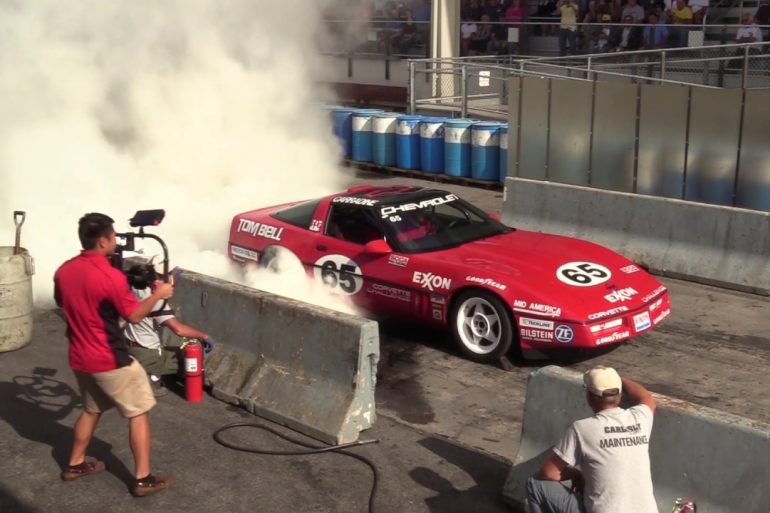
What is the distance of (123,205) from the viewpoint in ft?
38.4

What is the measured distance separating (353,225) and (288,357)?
7.17 ft

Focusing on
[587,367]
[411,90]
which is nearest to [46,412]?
[587,367]

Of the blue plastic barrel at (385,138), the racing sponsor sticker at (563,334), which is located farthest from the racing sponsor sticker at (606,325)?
the blue plastic barrel at (385,138)

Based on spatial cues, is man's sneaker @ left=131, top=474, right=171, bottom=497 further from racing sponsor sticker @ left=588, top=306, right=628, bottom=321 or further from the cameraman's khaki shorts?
racing sponsor sticker @ left=588, top=306, right=628, bottom=321

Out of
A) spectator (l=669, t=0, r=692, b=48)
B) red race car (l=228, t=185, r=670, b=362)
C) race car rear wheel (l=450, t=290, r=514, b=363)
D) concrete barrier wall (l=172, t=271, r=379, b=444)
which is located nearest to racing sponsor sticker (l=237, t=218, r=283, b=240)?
red race car (l=228, t=185, r=670, b=362)

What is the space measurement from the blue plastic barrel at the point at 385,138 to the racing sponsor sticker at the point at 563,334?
9842mm

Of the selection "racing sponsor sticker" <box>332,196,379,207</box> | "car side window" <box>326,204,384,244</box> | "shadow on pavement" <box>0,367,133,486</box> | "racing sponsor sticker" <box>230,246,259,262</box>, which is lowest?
"shadow on pavement" <box>0,367,133,486</box>

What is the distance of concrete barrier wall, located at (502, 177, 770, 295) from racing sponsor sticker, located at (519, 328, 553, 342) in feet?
11.6

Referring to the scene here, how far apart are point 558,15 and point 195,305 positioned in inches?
664

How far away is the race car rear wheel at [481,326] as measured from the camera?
24.5 ft

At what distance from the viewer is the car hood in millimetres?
7301

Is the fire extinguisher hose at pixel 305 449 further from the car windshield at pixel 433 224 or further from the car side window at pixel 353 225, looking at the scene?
the car side window at pixel 353 225

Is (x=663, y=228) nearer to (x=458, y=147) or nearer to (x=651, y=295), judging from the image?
(x=651, y=295)

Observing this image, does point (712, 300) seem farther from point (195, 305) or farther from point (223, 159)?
point (223, 159)
